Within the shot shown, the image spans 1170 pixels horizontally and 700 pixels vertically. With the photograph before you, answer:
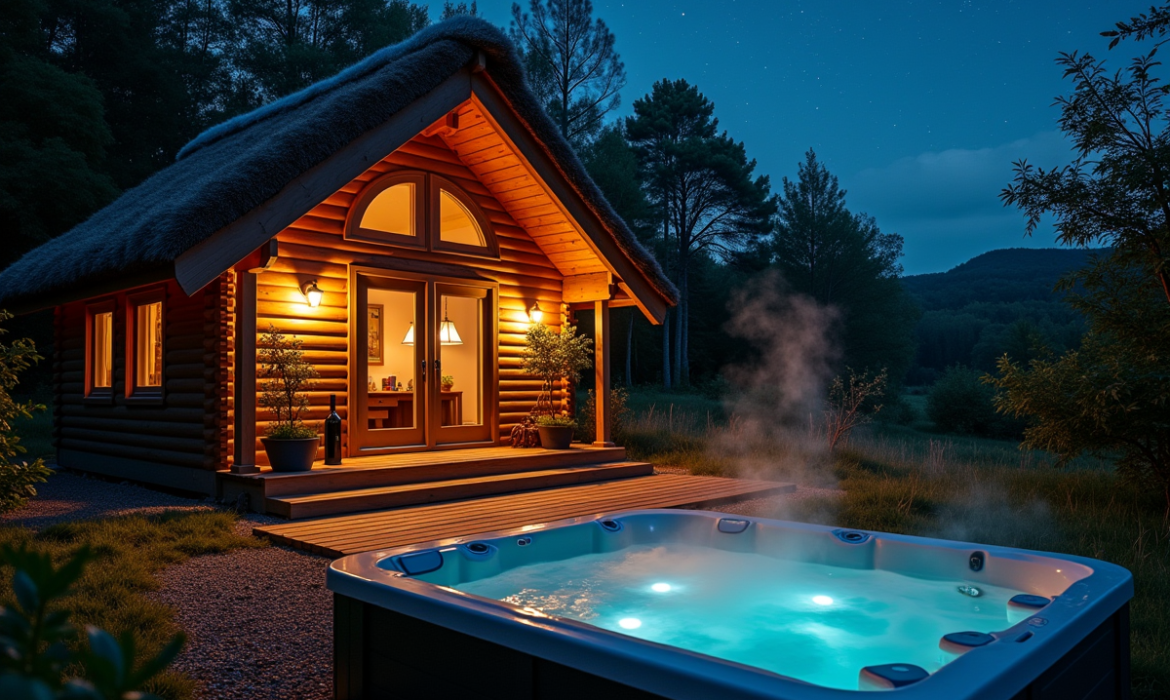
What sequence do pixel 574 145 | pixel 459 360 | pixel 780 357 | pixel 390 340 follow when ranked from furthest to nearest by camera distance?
pixel 780 357
pixel 574 145
pixel 390 340
pixel 459 360

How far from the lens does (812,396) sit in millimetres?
23797

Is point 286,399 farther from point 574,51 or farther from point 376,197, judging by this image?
point 574,51

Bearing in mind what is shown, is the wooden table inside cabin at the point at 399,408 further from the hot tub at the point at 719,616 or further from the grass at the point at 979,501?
the hot tub at the point at 719,616

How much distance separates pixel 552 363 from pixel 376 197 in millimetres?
2815

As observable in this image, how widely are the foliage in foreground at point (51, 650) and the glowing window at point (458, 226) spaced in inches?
354

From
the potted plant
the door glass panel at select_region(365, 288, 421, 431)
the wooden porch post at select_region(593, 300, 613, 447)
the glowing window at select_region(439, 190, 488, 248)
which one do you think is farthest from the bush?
the potted plant

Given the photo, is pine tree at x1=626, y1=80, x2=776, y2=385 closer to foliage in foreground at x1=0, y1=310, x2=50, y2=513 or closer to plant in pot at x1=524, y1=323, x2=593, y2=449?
plant in pot at x1=524, y1=323, x2=593, y2=449

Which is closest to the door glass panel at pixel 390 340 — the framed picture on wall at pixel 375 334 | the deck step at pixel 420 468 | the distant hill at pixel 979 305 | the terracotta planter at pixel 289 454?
the framed picture on wall at pixel 375 334

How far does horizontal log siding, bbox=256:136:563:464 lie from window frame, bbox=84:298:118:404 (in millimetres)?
2574

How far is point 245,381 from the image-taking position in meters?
7.01

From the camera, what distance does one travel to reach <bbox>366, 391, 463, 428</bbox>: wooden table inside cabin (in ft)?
30.9

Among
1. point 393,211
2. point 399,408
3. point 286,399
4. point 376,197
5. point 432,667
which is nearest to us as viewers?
point 432,667

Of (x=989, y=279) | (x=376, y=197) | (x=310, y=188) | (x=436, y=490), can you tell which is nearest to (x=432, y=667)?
(x=436, y=490)

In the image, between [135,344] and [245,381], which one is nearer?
[245,381]
